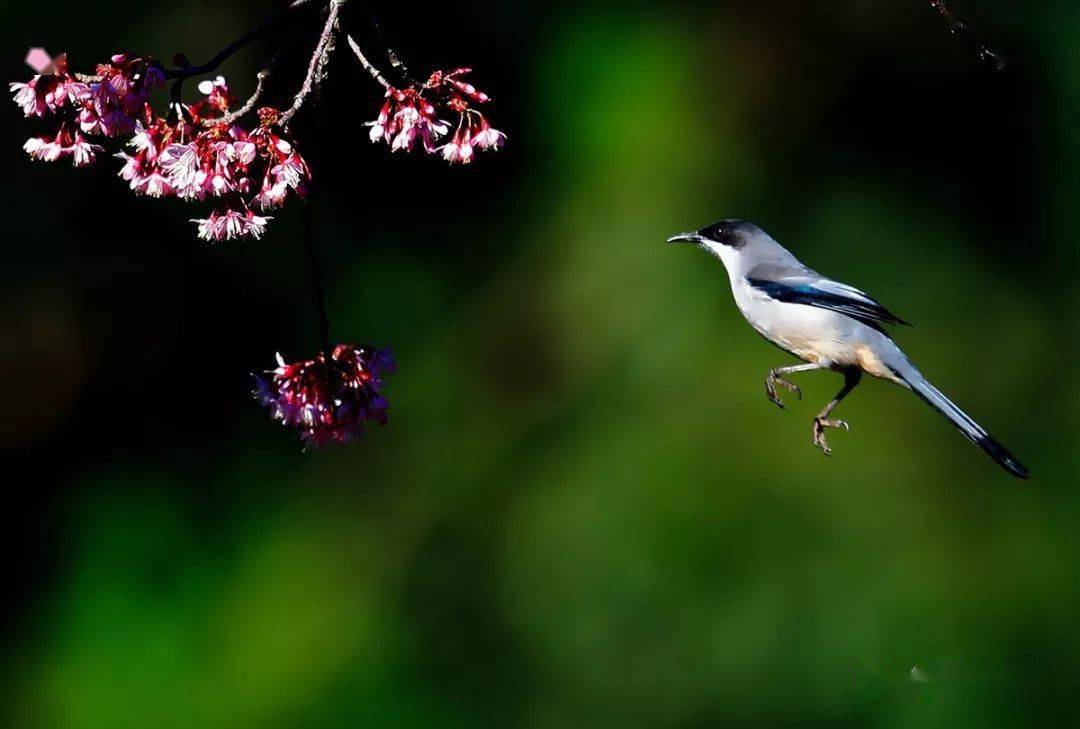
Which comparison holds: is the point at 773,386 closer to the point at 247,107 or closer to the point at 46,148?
the point at 247,107

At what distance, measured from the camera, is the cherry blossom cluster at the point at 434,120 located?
1.70 metres

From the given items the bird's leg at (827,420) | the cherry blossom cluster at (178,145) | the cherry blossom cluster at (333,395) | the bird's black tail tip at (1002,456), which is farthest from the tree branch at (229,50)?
the bird's black tail tip at (1002,456)

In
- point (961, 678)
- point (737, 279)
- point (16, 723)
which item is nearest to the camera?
point (737, 279)

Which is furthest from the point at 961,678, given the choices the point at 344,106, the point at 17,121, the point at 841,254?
the point at 17,121

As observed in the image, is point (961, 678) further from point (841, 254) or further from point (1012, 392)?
point (841, 254)

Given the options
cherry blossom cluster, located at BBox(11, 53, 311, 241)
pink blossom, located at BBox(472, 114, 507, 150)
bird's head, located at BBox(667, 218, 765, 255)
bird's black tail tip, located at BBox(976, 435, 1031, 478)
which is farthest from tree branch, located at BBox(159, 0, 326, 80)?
bird's black tail tip, located at BBox(976, 435, 1031, 478)

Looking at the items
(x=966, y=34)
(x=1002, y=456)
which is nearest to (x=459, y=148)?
(x=966, y=34)

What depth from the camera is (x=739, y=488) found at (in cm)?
512

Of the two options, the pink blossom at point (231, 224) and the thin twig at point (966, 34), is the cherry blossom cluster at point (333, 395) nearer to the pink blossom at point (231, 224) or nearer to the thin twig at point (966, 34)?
the pink blossom at point (231, 224)

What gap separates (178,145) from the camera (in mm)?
1611

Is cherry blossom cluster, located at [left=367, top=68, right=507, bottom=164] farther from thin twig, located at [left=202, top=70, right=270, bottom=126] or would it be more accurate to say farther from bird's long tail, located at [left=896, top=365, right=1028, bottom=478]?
bird's long tail, located at [left=896, top=365, right=1028, bottom=478]

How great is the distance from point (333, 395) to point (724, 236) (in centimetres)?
56

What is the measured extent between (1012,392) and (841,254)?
0.86 metres

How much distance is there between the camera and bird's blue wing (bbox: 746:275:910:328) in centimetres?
162
